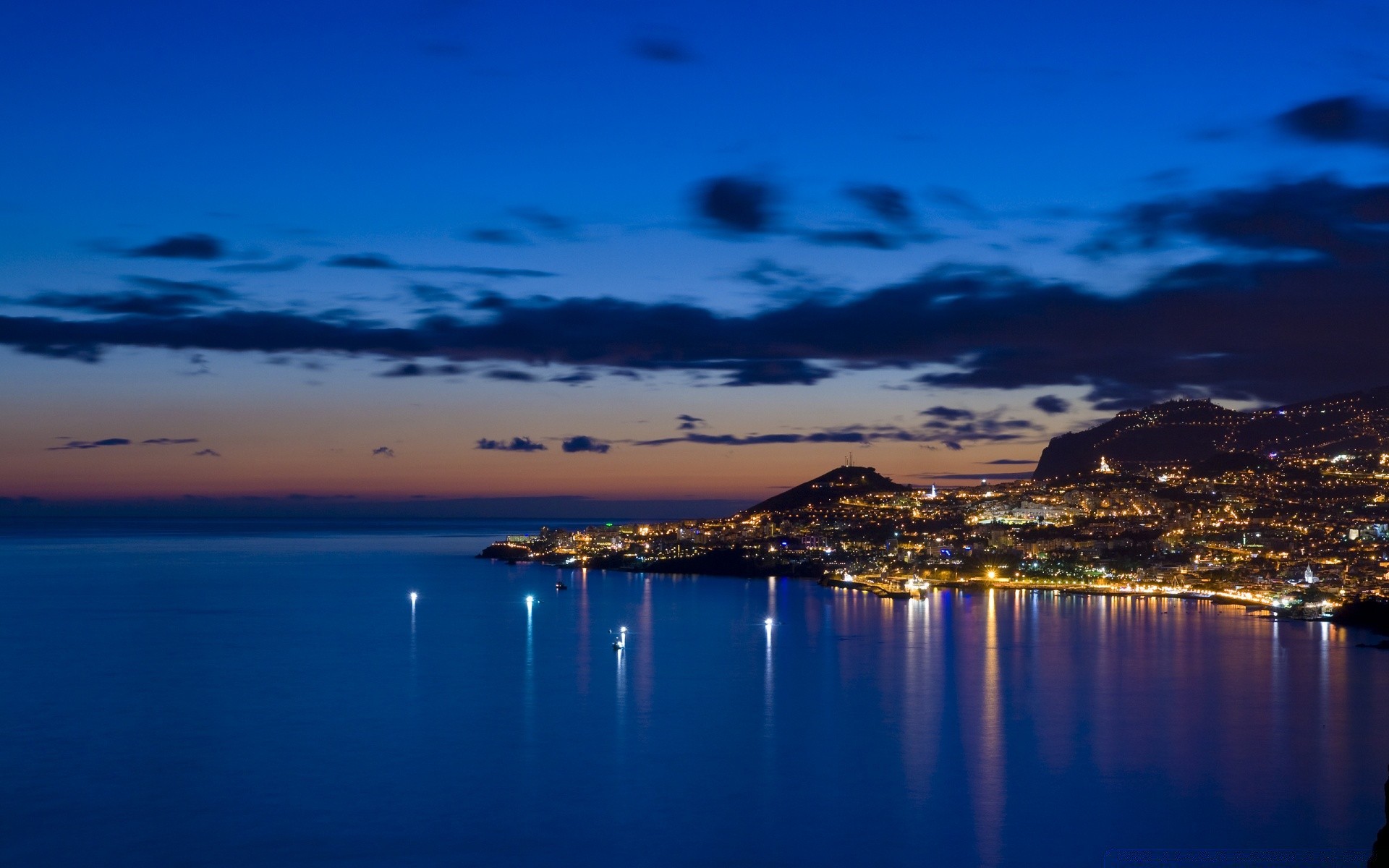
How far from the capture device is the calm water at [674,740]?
733 inches

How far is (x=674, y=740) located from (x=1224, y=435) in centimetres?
11440

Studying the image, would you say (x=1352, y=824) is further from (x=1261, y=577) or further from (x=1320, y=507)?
(x=1320, y=507)

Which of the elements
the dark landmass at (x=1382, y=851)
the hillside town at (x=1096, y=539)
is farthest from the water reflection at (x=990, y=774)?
the hillside town at (x=1096, y=539)

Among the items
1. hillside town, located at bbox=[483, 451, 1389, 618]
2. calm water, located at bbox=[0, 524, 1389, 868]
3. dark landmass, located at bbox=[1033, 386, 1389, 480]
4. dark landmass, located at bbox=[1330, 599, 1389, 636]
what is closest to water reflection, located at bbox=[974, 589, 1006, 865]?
calm water, located at bbox=[0, 524, 1389, 868]

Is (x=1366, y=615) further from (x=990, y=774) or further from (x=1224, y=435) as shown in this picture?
(x=1224, y=435)

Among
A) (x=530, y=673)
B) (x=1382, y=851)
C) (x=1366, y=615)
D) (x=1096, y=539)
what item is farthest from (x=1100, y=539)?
(x=1382, y=851)

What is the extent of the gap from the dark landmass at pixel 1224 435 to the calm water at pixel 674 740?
69.1 m

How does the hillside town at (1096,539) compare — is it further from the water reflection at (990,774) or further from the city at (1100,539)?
the water reflection at (990,774)

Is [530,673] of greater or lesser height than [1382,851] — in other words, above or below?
below

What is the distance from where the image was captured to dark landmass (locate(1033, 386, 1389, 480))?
108 meters

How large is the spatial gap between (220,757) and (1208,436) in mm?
121011

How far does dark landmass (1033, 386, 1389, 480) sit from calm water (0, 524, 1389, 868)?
2722 inches

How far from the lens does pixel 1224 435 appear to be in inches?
4948

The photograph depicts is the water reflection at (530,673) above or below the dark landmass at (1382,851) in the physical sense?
below
